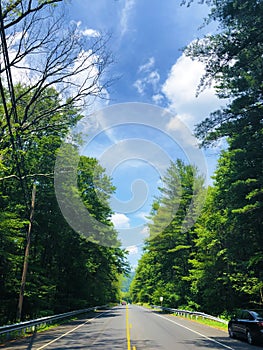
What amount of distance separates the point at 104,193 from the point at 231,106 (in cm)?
2387

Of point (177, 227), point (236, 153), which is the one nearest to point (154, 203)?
point (177, 227)

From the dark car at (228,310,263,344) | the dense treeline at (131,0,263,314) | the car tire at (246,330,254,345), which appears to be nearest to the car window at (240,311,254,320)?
the dark car at (228,310,263,344)

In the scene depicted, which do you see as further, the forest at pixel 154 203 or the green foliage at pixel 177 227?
the green foliage at pixel 177 227

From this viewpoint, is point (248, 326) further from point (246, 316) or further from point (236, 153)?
point (236, 153)

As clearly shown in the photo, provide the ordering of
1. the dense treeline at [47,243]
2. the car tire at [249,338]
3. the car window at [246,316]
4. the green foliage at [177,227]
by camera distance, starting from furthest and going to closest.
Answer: the green foliage at [177,227] → the dense treeline at [47,243] → the car window at [246,316] → the car tire at [249,338]

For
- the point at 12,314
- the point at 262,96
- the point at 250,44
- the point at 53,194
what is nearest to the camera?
the point at 250,44

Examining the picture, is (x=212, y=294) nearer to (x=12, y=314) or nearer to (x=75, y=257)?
(x=75, y=257)

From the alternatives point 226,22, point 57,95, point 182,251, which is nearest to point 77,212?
point 182,251

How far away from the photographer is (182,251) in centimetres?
3697

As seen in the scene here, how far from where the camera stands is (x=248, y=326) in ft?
43.4

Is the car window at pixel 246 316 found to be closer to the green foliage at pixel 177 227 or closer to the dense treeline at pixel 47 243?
the dense treeline at pixel 47 243

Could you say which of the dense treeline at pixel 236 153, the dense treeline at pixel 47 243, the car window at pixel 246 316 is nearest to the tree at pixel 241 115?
the dense treeline at pixel 236 153

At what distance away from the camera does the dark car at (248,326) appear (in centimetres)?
1268

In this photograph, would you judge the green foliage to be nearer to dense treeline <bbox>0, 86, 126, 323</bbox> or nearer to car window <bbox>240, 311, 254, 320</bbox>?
dense treeline <bbox>0, 86, 126, 323</bbox>
